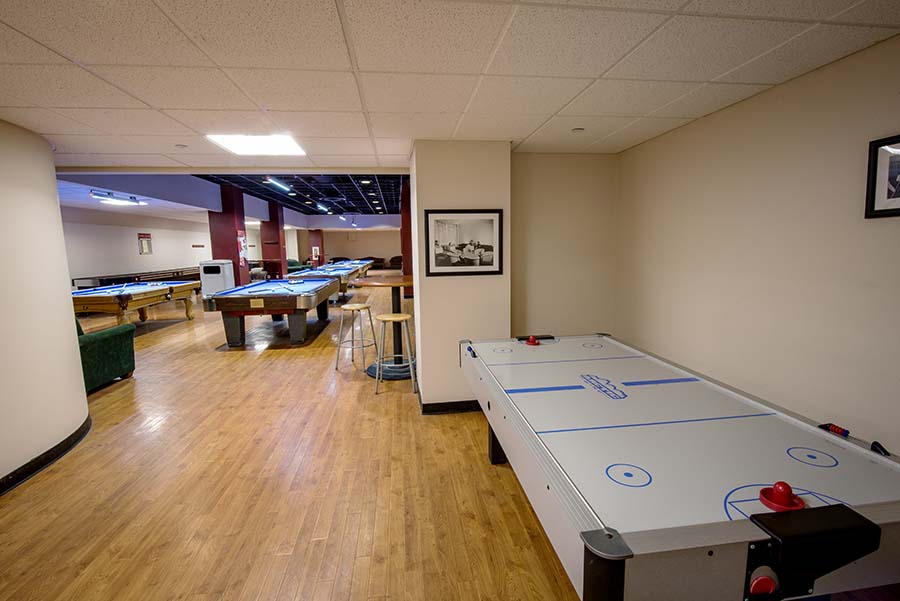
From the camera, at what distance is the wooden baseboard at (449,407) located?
3571mm

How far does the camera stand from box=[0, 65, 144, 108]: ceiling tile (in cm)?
190

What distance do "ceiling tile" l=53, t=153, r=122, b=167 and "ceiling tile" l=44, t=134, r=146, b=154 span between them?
5.3 inches

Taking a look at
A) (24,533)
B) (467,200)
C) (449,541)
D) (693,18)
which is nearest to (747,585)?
(449,541)

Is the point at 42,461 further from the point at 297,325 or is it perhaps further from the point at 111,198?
the point at 111,198

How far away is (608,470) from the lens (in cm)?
125

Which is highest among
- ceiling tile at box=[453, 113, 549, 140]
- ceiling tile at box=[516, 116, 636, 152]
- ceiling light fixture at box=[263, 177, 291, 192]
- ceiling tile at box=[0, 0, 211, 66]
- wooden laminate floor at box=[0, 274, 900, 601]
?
ceiling light fixture at box=[263, 177, 291, 192]

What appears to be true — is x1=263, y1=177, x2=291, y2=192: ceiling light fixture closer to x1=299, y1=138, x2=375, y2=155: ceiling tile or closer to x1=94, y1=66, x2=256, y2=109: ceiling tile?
x1=299, y1=138, x2=375, y2=155: ceiling tile

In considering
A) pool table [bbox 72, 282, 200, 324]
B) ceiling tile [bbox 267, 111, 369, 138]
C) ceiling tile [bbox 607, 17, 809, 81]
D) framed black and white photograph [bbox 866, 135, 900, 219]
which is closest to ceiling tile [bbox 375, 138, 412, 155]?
ceiling tile [bbox 267, 111, 369, 138]

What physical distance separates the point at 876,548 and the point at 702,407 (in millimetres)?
795

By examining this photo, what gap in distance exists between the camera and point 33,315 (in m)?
2.71

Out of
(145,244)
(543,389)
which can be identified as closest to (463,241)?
(543,389)

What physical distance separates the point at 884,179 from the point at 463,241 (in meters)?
2.47

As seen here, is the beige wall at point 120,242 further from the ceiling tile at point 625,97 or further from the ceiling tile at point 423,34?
the ceiling tile at point 625,97

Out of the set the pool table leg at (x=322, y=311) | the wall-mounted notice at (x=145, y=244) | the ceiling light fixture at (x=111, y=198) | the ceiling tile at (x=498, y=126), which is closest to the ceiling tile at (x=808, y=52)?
the ceiling tile at (x=498, y=126)
